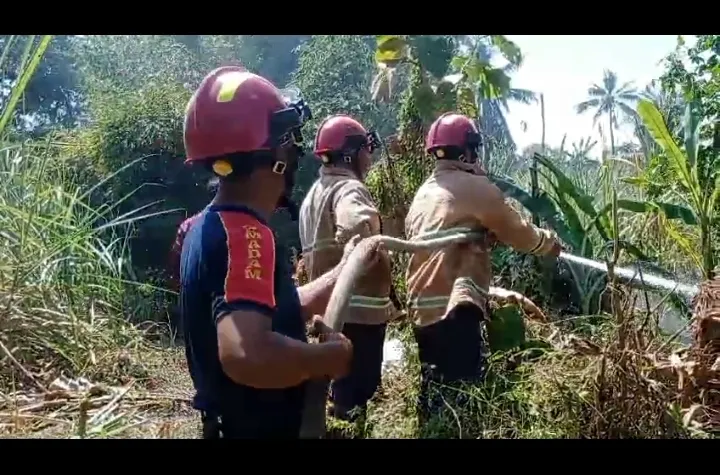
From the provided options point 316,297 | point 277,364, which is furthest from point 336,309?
point 277,364

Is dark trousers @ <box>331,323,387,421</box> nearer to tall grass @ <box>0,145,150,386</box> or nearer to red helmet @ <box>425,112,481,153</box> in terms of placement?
red helmet @ <box>425,112,481,153</box>

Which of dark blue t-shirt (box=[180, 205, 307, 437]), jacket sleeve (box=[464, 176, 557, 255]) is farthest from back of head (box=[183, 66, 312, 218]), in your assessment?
jacket sleeve (box=[464, 176, 557, 255])

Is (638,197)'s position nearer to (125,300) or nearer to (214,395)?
(125,300)

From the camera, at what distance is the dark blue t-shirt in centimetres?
152

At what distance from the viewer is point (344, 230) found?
3.39 meters

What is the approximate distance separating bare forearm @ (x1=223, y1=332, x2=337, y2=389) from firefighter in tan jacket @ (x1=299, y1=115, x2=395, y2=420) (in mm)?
1779

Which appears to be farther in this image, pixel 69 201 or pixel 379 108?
pixel 379 108

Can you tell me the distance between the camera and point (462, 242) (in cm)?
341

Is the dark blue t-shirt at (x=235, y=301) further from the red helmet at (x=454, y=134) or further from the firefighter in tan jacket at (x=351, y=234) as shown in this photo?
the red helmet at (x=454, y=134)

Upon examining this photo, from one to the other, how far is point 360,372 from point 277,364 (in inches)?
82.8

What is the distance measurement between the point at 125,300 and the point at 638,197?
371 centimetres

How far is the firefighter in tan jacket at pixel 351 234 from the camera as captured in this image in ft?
11.3

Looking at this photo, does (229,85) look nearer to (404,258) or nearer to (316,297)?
(316,297)

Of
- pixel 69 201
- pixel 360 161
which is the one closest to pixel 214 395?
pixel 360 161
